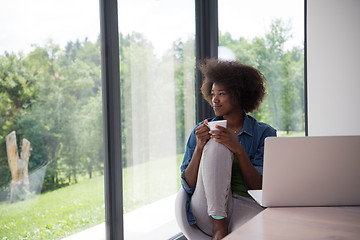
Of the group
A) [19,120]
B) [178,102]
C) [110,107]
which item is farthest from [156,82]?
[19,120]

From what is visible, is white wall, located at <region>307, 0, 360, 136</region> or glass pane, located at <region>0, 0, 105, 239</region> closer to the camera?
glass pane, located at <region>0, 0, 105, 239</region>

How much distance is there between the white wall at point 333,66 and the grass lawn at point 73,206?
126cm

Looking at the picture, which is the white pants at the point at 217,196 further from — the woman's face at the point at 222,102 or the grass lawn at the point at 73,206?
the grass lawn at the point at 73,206

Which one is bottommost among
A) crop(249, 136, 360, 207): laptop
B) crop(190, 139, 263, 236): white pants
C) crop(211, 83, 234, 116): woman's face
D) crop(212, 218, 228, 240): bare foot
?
crop(212, 218, 228, 240): bare foot

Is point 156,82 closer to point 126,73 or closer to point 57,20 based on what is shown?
point 126,73

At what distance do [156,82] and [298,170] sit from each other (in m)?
1.71

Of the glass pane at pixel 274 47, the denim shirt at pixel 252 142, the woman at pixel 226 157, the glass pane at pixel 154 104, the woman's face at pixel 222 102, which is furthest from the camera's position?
the glass pane at pixel 274 47

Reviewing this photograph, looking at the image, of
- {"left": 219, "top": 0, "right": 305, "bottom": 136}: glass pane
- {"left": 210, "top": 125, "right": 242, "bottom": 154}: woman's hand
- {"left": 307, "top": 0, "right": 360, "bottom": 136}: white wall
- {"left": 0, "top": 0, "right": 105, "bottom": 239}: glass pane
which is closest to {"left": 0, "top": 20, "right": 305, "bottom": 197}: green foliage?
{"left": 0, "top": 0, "right": 105, "bottom": 239}: glass pane

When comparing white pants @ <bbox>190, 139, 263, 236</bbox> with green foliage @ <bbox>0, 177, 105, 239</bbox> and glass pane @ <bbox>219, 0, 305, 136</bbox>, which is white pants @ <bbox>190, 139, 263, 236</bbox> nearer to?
green foliage @ <bbox>0, 177, 105, 239</bbox>

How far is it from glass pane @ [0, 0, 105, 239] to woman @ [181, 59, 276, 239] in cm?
56

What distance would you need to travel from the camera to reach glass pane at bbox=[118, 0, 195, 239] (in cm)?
238

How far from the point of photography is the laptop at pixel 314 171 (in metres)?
1.10

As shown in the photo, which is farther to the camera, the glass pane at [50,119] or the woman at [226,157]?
the woman at [226,157]

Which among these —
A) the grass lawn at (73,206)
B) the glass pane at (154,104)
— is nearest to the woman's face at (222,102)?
the glass pane at (154,104)
